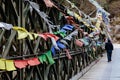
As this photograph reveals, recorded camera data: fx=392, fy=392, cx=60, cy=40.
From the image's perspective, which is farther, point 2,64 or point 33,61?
point 33,61

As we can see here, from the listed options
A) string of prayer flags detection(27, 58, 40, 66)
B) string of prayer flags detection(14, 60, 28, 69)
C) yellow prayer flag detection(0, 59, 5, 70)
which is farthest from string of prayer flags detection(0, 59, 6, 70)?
string of prayer flags detection(27, 58, 40, 66)

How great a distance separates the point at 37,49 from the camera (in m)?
8.54

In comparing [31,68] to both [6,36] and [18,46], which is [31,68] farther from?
[6,36]

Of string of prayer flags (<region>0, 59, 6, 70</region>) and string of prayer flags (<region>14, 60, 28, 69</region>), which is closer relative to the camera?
string of prayer flags (<region>0, 59, 6, 70</region>)

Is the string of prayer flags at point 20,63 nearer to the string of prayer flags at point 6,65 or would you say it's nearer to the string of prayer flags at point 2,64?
the string of prayer flags at point 6,65

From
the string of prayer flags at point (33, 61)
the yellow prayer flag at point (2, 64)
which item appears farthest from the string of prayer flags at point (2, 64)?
the string of prayer flags at point (33, 61)

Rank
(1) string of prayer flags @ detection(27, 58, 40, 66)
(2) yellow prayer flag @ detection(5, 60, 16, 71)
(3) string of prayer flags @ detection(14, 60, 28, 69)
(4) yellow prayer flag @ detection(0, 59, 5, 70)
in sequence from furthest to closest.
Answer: (1) string of prayer flags @ detection(27, 58, 40, 66) < (3) string of prayer flags @ detection(14, 60, 28, 69) < (2) yellow prayer flag @ detection(5, 60, 16, 71) < (4) yellow prayer flag @ detection(0, 59, 5, 70)

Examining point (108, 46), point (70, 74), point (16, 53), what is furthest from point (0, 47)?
point (108, 46)

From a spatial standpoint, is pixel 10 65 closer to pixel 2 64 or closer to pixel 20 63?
pixel 2 64

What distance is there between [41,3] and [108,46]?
18.1m

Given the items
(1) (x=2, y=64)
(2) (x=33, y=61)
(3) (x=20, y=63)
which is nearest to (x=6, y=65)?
(1) (x=2, y=64)

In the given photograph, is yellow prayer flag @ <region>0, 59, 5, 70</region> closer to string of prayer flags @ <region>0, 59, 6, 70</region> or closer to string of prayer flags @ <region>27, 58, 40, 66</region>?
string of prayer flags @ <region>0, 59, 6, 70</region>

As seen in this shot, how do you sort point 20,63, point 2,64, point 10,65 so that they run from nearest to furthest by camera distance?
point 2,64 → point 10,65 → point 20,63

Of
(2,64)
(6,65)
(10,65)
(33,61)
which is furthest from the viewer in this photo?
(33,61)
